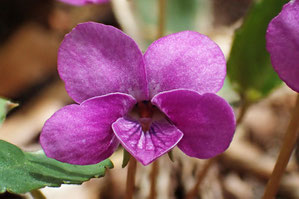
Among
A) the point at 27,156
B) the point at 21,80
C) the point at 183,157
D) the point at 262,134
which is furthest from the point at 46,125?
the point at 21,80

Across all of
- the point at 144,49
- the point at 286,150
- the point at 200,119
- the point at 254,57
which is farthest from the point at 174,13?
the point at 200,119

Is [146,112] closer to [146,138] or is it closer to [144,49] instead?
[146,138]

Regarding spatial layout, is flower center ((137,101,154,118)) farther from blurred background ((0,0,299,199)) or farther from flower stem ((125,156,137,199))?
blurred background ((0,0,299,199))

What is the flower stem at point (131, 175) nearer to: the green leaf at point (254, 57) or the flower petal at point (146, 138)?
the flower petal at point (146, 138)

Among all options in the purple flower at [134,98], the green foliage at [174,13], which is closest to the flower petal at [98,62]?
the purple flower at [134,98]

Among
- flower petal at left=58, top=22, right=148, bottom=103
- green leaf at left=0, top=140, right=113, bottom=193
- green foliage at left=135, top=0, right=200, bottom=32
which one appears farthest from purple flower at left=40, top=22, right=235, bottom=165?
green foliage at left=135, top=0, right=200, bottom=32
